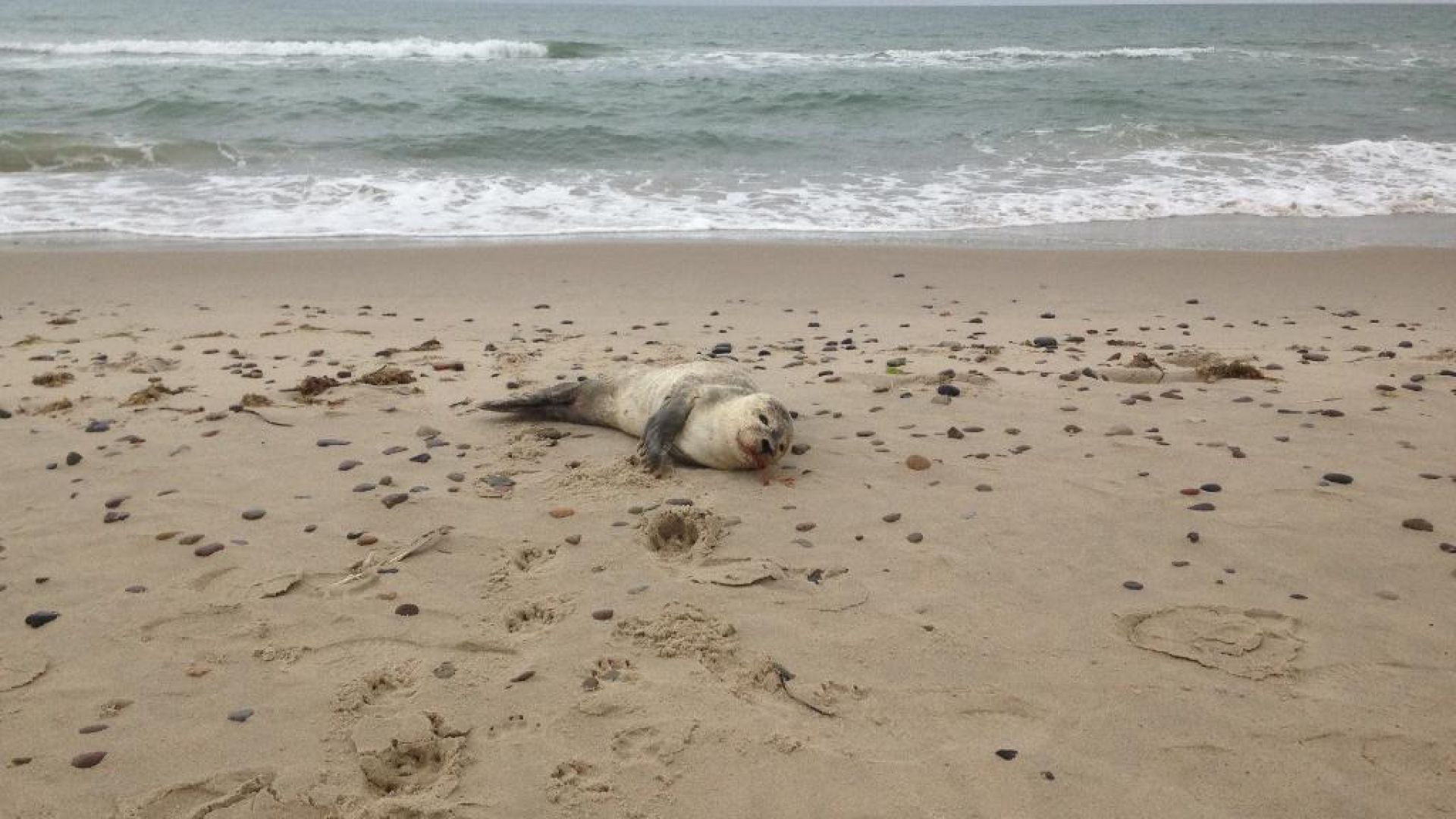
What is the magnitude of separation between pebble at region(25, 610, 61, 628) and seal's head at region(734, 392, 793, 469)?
2.95 m

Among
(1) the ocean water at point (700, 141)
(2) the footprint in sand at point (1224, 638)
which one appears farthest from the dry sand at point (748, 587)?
(1) the ocean water at point (700, 141)

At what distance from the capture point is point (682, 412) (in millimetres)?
5770

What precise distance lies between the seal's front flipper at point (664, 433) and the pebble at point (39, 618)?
2.58 m

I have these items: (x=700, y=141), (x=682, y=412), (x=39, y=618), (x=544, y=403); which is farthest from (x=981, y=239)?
(x=39, y=618)

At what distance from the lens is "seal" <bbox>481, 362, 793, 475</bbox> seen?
18.1ft

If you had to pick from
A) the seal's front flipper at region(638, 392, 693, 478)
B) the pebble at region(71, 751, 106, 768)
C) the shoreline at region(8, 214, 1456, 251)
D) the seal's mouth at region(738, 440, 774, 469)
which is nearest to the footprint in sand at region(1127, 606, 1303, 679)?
the seal's mouth at region(738, 440, 774, 469)

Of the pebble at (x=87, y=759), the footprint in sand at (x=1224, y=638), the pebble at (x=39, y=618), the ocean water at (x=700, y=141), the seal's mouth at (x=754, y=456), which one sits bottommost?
the footprint in sand at (x=1224, y=638)

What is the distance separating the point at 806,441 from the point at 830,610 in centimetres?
191

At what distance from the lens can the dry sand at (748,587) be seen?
3244 millimetres

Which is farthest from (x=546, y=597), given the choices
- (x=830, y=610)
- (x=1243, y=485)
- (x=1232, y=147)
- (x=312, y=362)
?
(x=1232, y=147)

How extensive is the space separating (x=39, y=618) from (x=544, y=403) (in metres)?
2.83

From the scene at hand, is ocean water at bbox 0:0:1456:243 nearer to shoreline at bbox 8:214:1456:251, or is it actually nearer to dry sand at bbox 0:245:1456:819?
shoreline at bbox 8:214:1456:251

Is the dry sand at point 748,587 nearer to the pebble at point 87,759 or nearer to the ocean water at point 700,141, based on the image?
the pebble at point 87,759

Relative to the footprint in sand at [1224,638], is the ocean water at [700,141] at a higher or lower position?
higher
